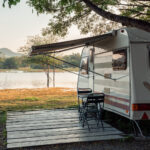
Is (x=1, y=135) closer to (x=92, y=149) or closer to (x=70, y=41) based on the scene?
(x=92, y=149)

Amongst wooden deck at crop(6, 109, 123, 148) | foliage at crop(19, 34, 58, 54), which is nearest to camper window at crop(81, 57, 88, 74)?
wooden deck at crop(6, 109, 123, 148)

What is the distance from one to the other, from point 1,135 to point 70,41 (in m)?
2.72

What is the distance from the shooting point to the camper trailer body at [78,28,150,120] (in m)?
5.03

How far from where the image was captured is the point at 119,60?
5695 mm

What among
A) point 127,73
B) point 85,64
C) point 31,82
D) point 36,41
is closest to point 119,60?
point 127,73

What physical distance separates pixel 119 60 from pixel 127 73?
540 mm

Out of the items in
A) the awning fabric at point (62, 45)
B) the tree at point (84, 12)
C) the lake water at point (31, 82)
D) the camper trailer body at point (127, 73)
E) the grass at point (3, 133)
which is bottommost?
the grass at point (3, 133)

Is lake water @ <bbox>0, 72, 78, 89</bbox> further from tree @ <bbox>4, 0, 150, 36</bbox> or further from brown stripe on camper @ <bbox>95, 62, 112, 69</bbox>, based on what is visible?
brown stripe on camper @ <bbox>95, 62, 112, 69</bbox>

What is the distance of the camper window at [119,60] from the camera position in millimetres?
5420

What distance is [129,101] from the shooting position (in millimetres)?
5148

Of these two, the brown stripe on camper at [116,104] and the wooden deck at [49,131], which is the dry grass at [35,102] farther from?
the brown stripe on camper at [116,104]

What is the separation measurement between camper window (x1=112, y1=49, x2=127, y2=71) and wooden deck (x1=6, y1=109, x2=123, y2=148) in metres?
1.51

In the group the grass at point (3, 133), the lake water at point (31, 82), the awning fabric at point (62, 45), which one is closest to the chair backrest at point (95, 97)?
the awning fabric at point (62, 45)

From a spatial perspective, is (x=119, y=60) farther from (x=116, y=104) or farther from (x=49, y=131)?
(x=49, y=131)
